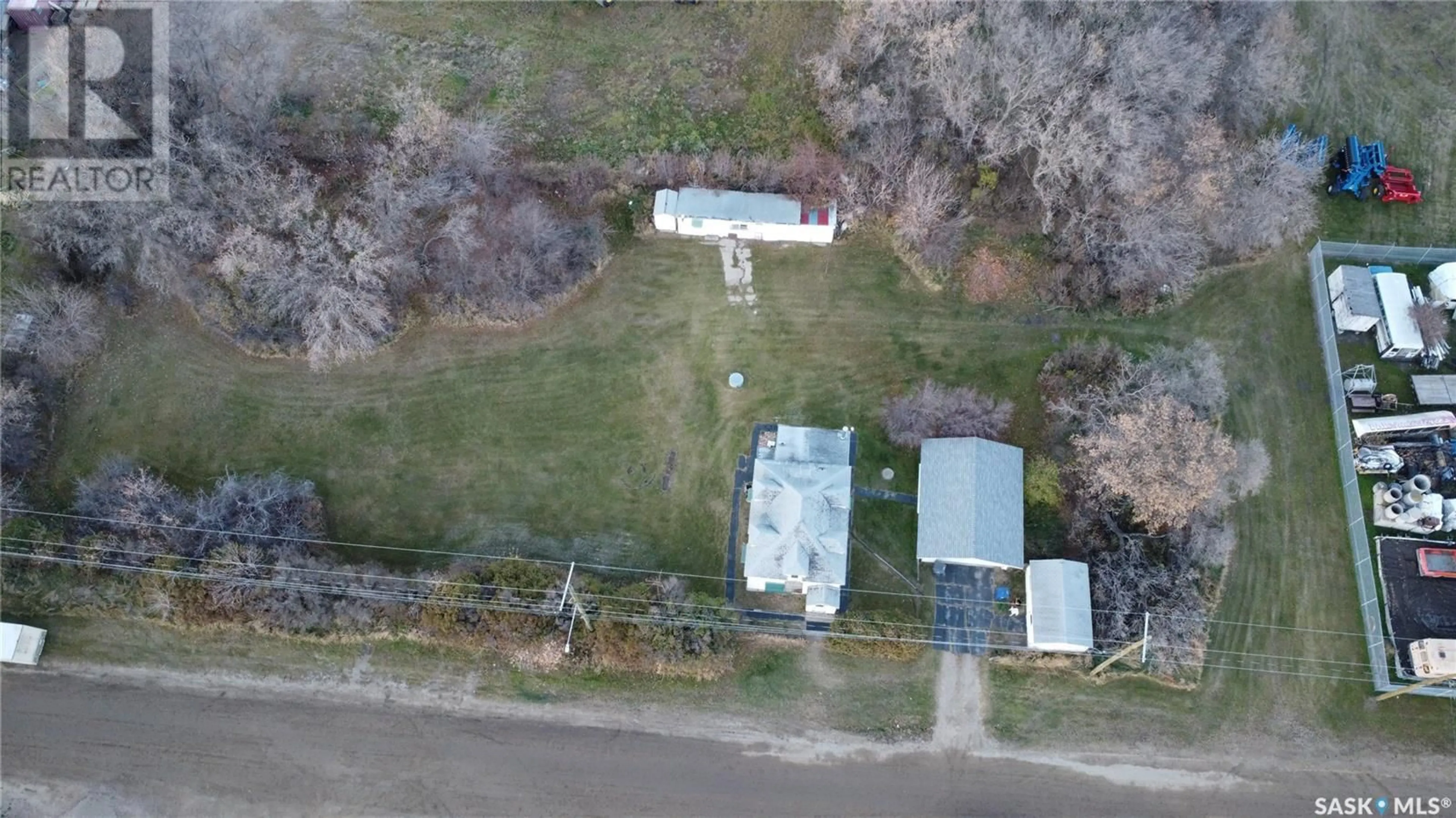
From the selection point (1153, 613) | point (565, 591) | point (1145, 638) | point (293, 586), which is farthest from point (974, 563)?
point (293, 586)

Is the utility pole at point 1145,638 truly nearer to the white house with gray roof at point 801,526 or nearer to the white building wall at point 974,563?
the white building wall at point 974,563

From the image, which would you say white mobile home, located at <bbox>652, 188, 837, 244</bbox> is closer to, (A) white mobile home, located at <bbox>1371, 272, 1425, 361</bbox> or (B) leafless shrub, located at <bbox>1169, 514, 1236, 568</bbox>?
(B) leafless shrub, located at <bbox>1169, 514, 1236, 568</bbox>

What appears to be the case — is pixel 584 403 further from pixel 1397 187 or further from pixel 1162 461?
pixel 1397 187

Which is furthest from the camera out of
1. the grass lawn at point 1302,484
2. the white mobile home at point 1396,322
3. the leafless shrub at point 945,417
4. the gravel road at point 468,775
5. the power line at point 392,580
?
the white mobile home at point 1396,322

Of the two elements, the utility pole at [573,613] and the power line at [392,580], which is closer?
the utility pole at [573,613]

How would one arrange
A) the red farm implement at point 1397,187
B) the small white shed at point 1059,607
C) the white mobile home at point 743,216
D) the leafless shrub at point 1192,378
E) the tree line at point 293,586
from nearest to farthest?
the small white shed at point 1059,607, the tree line at point 293,586, the leafless shrub at point 1192,378, the white mobile home at point 743,216, the red farm implement at point 1397,187

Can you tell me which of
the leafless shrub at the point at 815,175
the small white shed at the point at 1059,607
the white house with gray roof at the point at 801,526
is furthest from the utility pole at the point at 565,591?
the leafless shrub at the point at 815,175
